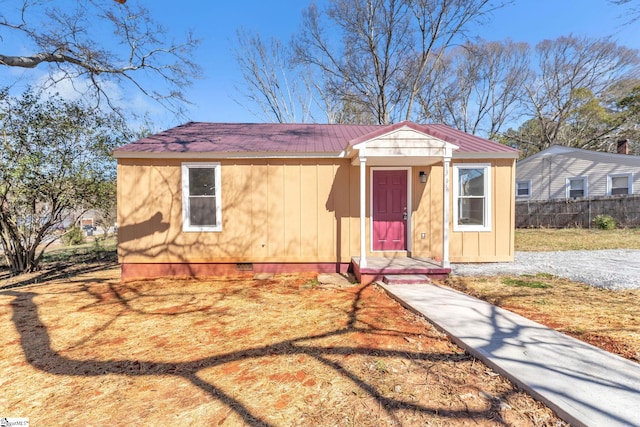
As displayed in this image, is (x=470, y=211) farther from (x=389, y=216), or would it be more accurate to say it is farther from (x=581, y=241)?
(x=581, y=241)

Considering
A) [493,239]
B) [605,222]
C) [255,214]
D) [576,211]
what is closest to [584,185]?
[576,211]

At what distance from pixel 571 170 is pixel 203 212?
61.5ft

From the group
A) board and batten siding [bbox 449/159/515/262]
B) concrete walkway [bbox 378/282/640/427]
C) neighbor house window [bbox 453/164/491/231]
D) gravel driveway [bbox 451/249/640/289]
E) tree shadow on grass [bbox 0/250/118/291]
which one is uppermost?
neighbor house window [bbox 453/164/491/231]

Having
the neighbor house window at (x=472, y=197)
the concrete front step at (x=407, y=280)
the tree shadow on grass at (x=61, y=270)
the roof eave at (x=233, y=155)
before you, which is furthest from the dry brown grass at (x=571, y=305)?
the tree shadow on grass at (x=61, y=270)

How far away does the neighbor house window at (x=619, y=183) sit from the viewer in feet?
46.6

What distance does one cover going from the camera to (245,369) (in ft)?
8.31

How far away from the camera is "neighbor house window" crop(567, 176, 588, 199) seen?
1505 cm

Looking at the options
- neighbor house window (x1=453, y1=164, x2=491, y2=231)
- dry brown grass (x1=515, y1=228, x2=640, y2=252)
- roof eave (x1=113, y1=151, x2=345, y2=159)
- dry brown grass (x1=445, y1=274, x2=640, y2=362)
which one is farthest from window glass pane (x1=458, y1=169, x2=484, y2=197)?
dry brown grass (x1=515, y1=228, x2=640, y2=252)

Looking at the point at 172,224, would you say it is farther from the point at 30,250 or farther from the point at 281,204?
the point at 30,250

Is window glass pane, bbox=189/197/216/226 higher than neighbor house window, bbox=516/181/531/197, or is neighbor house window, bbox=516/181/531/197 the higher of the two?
neighbor house window, bbox=516/181/531/197

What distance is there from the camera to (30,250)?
8.23 m

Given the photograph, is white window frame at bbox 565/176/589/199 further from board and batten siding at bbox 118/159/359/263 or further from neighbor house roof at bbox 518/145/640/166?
board and batten siding at bbox 118/159/359/263

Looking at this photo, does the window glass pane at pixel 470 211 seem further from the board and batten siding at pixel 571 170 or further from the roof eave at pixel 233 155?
the board and batten siding at pixel 571 170

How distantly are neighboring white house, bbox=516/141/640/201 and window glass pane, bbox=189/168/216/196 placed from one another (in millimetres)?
17881
